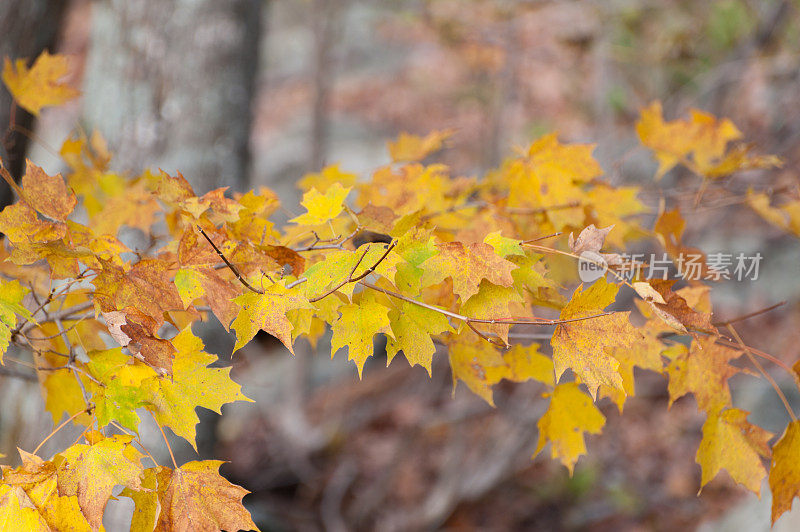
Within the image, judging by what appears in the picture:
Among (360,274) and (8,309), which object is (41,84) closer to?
(8,309)

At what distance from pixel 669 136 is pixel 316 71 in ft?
10.3

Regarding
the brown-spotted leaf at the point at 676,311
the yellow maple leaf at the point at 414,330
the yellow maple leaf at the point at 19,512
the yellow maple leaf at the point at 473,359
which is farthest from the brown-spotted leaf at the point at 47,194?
the brown-spotted leaf at the point at 676,311

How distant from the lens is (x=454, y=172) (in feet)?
18.9

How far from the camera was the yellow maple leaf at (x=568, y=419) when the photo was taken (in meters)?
0.99

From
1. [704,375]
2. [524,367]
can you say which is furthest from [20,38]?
[704,375]

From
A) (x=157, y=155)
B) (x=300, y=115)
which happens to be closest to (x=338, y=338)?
(x=157, y=155)

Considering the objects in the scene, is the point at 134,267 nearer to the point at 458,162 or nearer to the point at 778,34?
the point at 778,34

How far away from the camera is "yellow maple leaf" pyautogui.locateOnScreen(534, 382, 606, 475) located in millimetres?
991

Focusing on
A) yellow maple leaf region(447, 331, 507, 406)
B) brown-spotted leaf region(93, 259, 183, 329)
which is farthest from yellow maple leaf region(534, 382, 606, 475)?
brown-spotted leaf region(93, 259, 183, 329)

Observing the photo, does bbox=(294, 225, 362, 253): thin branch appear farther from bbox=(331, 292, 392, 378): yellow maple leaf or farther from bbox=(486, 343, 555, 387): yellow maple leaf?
bbox=(486, 343, 555, 387): yellow maple leaf

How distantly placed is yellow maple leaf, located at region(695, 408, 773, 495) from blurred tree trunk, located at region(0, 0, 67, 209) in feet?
6.19

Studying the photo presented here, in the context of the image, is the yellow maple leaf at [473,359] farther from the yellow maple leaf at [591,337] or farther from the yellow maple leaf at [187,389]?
the yellow maple leaf at [187,389]

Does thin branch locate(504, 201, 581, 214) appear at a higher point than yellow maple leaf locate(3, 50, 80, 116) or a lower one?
lower

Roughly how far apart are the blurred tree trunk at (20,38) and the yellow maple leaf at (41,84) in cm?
38
